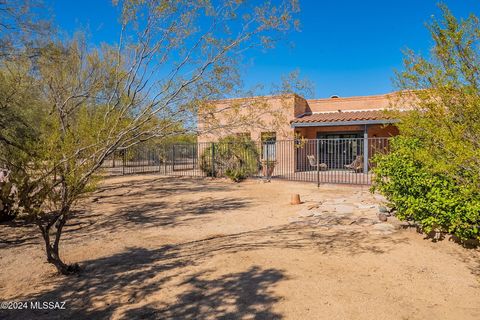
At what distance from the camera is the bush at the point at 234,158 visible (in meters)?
15.1

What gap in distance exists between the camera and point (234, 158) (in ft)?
50.8

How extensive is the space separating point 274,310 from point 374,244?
2.68 m

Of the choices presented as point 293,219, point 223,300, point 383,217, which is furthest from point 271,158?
point 223,300

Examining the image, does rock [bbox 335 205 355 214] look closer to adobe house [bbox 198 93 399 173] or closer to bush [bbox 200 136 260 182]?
adobe house [bbox 198 93 399 173]

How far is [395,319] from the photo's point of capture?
2.89m

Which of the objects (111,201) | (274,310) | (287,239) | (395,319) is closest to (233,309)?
(274,310)

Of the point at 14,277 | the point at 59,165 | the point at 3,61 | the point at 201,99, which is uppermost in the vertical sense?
the point at 3,61

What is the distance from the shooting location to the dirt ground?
10.4 feet

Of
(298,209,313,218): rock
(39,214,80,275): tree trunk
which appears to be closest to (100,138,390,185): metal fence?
(298,209,313,218): rock

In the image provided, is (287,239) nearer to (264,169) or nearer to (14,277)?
(14,277)

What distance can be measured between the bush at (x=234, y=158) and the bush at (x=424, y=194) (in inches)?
368

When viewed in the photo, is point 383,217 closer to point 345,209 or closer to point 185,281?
point 345,209

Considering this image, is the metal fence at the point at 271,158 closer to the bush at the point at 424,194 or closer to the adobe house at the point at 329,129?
the adobe house at the point at 329,129

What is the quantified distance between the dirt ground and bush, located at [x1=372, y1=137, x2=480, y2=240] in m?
0.37
